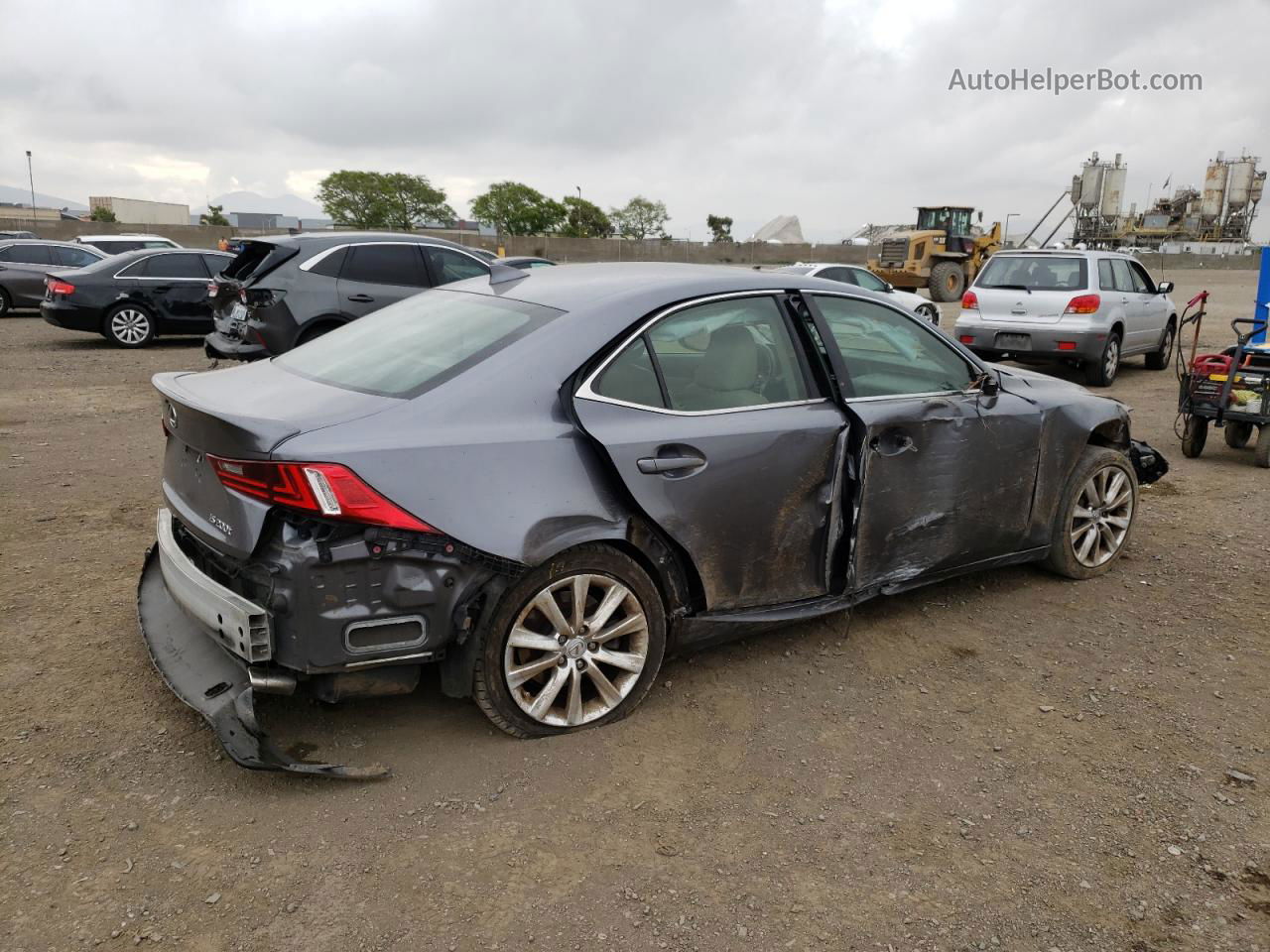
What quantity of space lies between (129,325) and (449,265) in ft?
20.5

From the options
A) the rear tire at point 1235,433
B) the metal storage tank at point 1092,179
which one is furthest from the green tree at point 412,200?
the rear tire at point 1235,433

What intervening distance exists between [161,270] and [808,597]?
13.2 meters

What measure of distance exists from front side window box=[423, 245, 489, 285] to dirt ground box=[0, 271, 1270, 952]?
6.42m

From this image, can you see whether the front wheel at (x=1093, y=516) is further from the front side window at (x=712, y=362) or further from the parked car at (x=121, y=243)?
the parked car at (x=121, y=243)

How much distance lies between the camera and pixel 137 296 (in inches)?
544

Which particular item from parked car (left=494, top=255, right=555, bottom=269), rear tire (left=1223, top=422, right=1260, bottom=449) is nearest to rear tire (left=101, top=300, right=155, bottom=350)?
parked car (left=494, top=255, right=555, bottom=269)

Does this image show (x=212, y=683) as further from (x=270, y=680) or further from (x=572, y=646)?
(x=572, y=646)

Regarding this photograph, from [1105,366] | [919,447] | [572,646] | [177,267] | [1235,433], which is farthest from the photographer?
[177,267]

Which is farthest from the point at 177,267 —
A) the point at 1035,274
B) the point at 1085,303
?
the point at 1085,303

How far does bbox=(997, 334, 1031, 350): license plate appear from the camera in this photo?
11.5 meters

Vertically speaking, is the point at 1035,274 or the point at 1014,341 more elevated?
the point at 1035,274

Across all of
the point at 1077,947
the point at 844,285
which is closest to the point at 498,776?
the point at 1077,947

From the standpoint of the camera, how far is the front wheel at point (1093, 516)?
15.5 feet

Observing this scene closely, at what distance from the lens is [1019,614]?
14.9 feet
